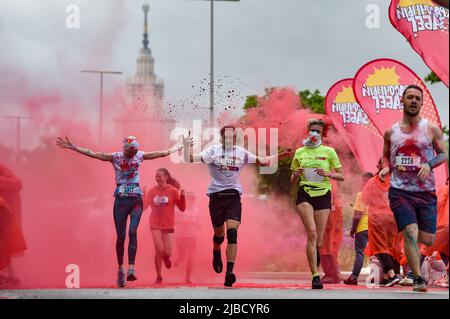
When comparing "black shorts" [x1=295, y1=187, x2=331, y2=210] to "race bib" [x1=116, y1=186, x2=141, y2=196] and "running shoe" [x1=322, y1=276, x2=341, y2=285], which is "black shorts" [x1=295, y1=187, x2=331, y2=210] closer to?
"race bib" [x1=116, y1=186, x2=141, y2=196]

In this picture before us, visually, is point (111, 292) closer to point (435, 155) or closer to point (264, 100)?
point (435, 155)

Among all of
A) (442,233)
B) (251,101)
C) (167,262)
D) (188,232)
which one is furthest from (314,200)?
(251,101)

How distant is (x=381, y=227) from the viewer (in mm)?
12328

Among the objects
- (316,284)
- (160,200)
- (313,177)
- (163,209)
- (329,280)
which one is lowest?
(329,280)

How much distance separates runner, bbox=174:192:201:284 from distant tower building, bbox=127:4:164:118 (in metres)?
1.18

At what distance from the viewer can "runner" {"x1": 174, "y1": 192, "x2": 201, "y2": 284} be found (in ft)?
42.4

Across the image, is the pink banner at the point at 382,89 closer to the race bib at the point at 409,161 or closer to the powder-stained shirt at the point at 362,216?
the powder-stained shirt at the point at 362,216

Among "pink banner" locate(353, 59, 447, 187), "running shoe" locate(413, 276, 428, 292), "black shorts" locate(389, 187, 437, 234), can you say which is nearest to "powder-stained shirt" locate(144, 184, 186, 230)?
"pink banner" locate(353, 59, 447, 187)

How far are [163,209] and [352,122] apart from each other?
4.54 meters

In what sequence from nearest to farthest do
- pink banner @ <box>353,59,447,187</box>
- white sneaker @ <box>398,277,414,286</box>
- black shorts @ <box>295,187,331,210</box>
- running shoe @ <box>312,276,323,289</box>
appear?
running shoe @ <box>312,276,323,289</box>, black shorts @ <box>295,187,331,210</box>, white sneaker @ <box>398,277,414,286</box>, pink banner @ <box>353,59,447,187</box>

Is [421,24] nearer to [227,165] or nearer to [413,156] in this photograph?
[227,165]

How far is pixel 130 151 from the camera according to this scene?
434 inches
